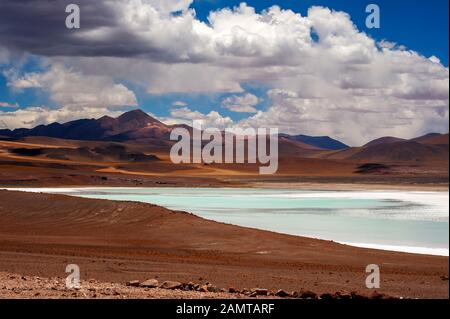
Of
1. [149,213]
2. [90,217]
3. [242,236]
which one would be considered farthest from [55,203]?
[242,236]

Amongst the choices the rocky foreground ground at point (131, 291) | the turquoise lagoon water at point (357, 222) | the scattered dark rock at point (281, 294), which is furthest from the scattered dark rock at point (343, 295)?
the turquoise lagoon water at point (357, 222)

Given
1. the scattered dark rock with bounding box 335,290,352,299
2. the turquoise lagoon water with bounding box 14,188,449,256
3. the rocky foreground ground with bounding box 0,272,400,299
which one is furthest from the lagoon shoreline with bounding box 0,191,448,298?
the turquoise lagoon water with bounding box 14,188,449,256

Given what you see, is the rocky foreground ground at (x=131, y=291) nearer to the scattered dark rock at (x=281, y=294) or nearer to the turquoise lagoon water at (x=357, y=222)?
the scattered dark rock at (x=281, y=294)

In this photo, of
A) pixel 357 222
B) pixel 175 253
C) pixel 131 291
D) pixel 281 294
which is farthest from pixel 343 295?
pixel 357 222

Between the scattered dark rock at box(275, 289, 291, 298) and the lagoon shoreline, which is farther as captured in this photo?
the lagoon shoreline

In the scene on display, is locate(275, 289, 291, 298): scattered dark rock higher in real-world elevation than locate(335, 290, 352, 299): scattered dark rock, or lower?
lower

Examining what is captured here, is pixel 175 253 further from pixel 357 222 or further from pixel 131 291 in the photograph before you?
pixel 357 222

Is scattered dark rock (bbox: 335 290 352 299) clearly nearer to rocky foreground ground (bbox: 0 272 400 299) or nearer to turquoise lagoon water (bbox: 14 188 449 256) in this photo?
rocky foreground ground (bbox: 0 272 400 299)

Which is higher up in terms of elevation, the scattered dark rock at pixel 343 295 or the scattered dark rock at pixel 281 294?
the scattered dark rock at pixel 343 295

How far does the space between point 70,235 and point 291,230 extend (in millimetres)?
8129

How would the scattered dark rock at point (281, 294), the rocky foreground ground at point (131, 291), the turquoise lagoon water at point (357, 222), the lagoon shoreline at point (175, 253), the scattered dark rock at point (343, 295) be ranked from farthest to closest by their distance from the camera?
the turquoise lagoon water at point (357, 222) < the lagoon shoreline at point (175, 253) < the scattered dark rock at point (281, 294) < the scattered dark rock at point (343, 295) < the rocky foreground ground at point (131, 291)
